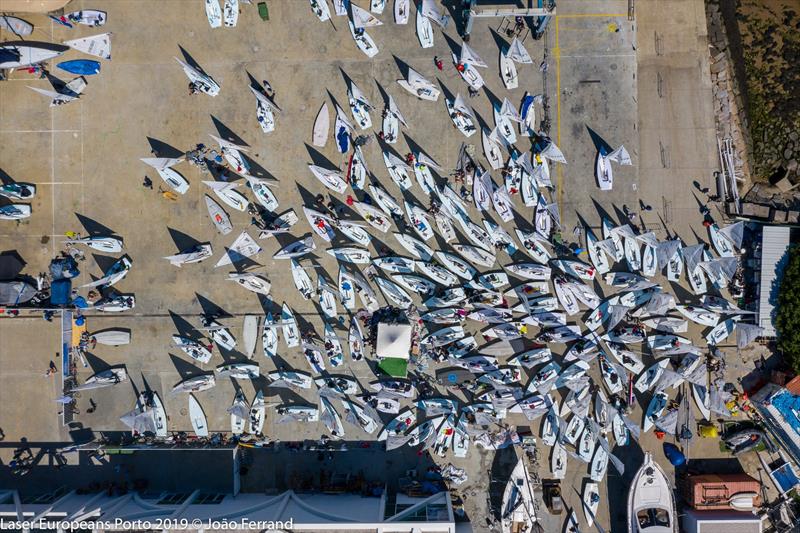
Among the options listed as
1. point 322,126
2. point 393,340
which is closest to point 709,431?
point 393,340

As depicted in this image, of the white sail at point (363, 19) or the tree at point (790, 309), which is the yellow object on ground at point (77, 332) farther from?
the tree at point (790, 309)

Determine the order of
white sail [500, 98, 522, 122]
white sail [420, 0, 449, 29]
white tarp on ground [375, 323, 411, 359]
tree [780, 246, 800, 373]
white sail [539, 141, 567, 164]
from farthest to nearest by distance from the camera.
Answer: white sail [500, 98, 522, 122] < white sail [539, 141, 567, 164] < white sail [420, 0, 449, 29] < white tarp on ground [375, 323, 411, 359] < tree [780, 246, 800, 373]

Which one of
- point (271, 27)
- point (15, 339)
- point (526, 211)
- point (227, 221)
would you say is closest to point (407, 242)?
point (526, 211)

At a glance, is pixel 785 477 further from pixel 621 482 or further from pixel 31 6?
pixel 31 6

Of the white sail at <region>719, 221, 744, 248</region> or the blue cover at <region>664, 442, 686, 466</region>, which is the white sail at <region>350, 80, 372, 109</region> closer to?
the white sail at <region>719, 221, 744, 248</region>

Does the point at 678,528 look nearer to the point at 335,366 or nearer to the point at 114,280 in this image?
the point at 335,366

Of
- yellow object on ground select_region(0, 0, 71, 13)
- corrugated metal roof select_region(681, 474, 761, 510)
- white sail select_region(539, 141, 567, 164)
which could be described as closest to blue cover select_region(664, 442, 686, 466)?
corrugated metal roof select_region(681, 474, 761, 510)
